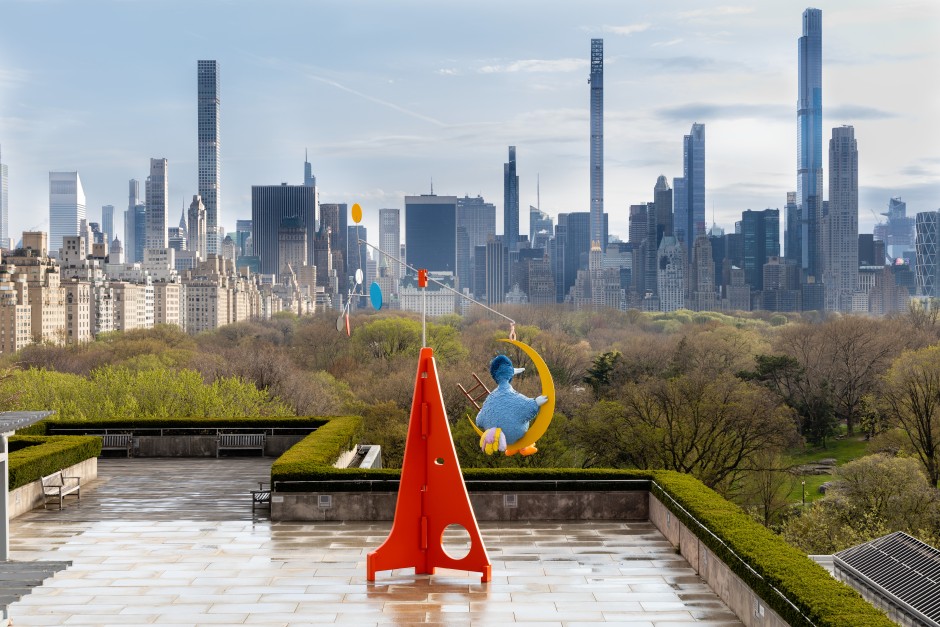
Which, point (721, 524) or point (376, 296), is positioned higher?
point (376, 296)

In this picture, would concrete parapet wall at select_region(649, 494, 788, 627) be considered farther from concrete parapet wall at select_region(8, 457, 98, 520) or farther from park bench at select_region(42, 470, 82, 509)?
concrete parapet wall at select_region(8, 457, 98, 520)

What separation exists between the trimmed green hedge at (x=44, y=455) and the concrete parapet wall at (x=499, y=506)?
4695mm

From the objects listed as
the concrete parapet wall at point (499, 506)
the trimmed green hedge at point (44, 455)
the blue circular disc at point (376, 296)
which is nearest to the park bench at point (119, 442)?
the trimmed green hedge at point (44, 455)

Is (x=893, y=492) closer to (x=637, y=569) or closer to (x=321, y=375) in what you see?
(x=637, y=569)

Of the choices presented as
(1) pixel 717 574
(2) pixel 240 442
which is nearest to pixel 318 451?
(2) pixel 240 442

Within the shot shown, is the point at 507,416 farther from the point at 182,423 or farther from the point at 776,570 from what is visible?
the point at 182,423

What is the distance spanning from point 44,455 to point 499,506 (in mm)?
8877

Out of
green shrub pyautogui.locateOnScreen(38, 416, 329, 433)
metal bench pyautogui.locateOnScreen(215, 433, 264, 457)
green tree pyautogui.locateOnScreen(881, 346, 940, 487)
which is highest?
green shrub pyautogui.locateOnScreen(38, 416, 329, 433)

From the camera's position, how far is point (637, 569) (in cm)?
1448

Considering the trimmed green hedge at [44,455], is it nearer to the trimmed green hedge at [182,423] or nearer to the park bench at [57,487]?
the park bench at [57,487]

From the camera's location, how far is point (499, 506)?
1794 centimetres

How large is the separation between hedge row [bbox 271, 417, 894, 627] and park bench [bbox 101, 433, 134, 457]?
5597mm

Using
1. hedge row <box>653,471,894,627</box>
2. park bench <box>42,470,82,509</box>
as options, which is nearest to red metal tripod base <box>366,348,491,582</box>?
hedge row <box>653,471,894,627</box>

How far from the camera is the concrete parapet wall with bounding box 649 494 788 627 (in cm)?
1150
